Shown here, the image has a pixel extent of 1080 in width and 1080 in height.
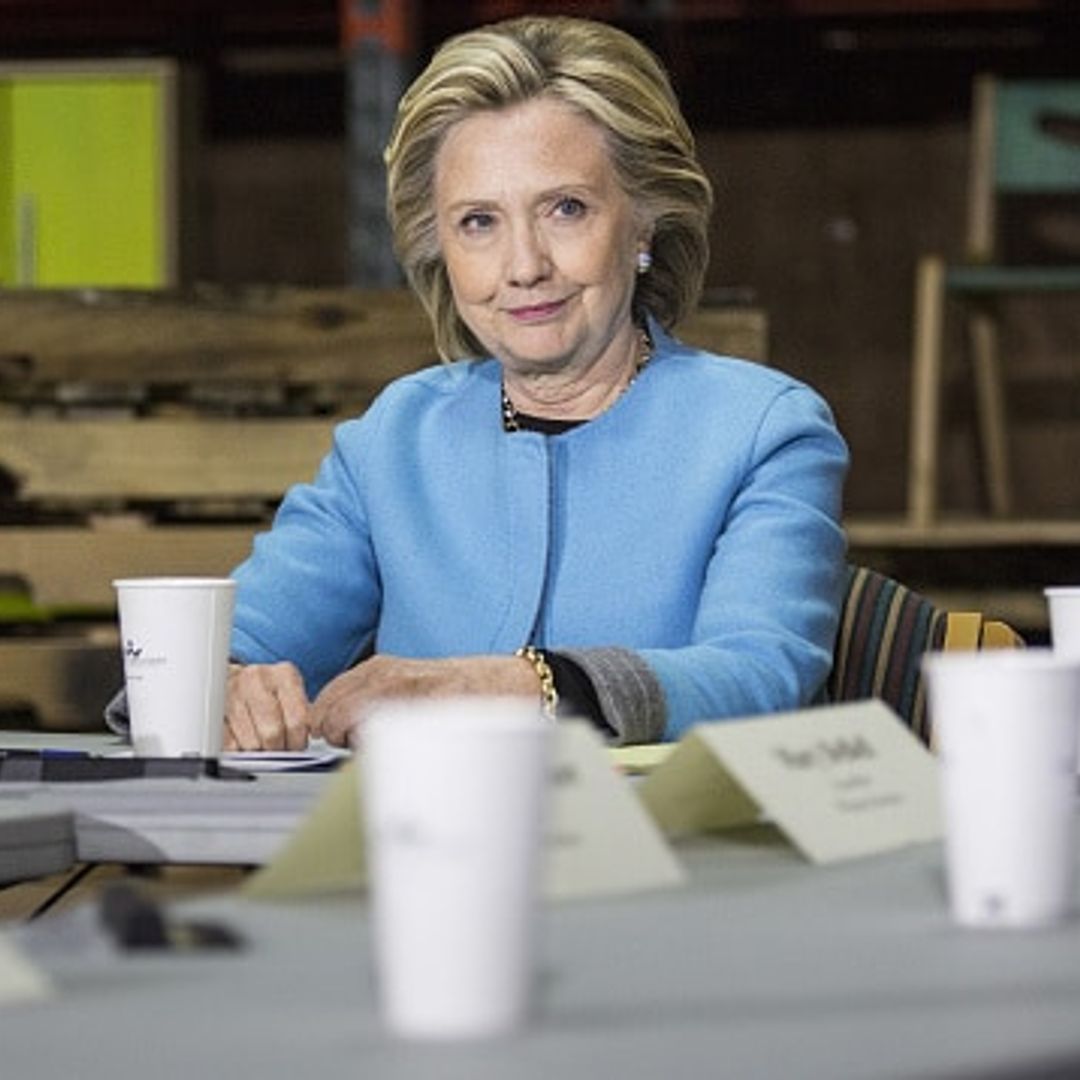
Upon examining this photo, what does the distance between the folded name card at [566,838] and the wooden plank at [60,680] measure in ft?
7.91

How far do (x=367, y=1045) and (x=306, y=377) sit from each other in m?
3.27

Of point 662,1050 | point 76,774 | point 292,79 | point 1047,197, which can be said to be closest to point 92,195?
point 292,79

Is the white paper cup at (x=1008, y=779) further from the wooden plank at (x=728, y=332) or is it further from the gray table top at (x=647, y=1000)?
the wooden plank at (x=728, y=332)

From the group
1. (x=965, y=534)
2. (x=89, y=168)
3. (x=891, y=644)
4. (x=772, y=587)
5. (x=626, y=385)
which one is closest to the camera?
(x=772, y=587)

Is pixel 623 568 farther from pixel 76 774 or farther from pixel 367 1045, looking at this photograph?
pixel 367 1045

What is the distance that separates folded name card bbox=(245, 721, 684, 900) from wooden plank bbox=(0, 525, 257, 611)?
9.34 feet

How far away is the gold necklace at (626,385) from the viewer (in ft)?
8.13

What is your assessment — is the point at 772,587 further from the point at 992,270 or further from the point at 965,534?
the point at 992,270

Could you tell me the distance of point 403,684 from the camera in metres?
1.98

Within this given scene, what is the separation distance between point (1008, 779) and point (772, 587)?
110 cm

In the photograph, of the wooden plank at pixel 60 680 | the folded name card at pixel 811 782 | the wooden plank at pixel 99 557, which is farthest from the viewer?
the wooden plank at pixel 99 557

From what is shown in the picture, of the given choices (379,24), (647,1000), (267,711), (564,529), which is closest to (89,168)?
(379,24)

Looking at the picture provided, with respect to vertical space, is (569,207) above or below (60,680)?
above

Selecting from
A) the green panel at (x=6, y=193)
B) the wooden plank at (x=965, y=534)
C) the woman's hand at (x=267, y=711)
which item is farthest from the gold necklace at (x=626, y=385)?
the green panel at (x=6, y=193)
